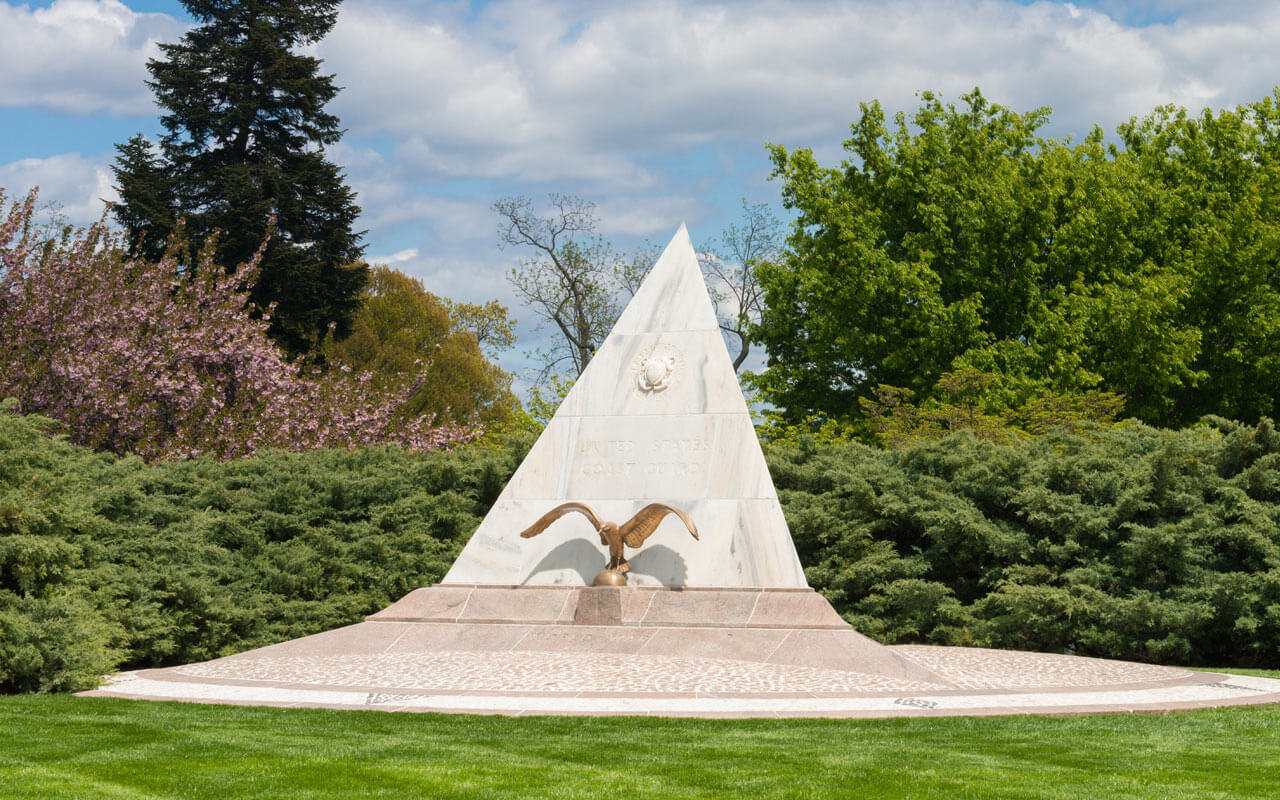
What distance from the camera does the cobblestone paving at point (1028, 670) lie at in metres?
10.8

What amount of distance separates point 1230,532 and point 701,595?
594 cm

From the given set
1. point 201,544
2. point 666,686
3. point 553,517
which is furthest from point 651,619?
point 201,544

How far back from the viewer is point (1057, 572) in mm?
14664

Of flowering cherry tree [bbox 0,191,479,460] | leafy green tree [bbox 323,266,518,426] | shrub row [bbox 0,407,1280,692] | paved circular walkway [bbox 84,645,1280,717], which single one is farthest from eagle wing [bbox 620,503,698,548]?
leafy green tree [bbox 323,266,518,426]

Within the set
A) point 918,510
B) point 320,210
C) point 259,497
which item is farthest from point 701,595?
point 320,210

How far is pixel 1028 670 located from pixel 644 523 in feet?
13.1

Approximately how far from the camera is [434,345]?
48.0 meters

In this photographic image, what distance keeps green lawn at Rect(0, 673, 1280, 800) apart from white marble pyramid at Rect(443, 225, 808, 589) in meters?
4.71

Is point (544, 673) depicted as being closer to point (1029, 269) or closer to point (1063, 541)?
point (1063, 541)

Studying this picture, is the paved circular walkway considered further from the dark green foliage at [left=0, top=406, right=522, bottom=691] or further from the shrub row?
the shrub row

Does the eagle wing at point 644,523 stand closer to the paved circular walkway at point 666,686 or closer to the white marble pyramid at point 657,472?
the white marble pyramid at point 657,472

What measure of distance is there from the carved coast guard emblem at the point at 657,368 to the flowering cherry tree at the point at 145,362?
10.2 meters

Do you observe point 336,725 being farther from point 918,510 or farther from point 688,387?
point 918,510

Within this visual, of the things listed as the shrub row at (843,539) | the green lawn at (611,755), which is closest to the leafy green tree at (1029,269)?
the shrub row at (843,539)
